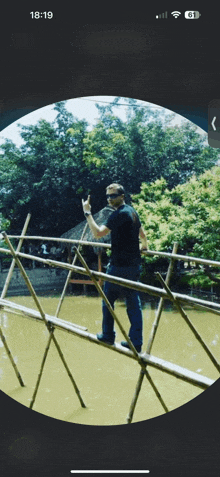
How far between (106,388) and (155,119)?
275 cm

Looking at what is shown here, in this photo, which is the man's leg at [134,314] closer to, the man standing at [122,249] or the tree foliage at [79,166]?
the man standing at [122,249]

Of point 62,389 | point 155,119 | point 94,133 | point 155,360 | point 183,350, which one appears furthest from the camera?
point 183,350

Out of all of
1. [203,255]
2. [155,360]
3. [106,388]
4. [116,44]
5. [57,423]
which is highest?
[116,44]

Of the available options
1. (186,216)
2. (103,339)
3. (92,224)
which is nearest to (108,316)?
(103,339)

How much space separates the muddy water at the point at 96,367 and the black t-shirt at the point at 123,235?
1.84 meters

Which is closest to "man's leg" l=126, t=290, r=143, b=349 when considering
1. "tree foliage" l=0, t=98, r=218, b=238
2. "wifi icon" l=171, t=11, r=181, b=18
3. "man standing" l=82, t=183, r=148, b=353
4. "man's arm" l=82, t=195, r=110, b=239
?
"man standing" l=82, t=183, r=148, b=353

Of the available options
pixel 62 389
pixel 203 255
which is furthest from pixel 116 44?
pixel 62 389

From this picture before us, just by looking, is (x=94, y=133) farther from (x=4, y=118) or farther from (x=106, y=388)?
(x=106, y=388)

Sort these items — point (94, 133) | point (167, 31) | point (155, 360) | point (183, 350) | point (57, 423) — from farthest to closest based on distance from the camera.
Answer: point (183, 350) → point (94, 133) → point (155, 360) → point (57, 423) → point (167, 31)

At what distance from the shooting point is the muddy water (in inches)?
163

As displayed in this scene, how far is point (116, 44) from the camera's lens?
1.62 meters

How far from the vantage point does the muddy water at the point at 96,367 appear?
414 cm

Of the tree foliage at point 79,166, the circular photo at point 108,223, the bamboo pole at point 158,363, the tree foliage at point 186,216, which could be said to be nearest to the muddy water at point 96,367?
the circular photo at point 108,223

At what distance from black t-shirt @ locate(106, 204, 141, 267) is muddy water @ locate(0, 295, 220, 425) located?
1842 millimetres
